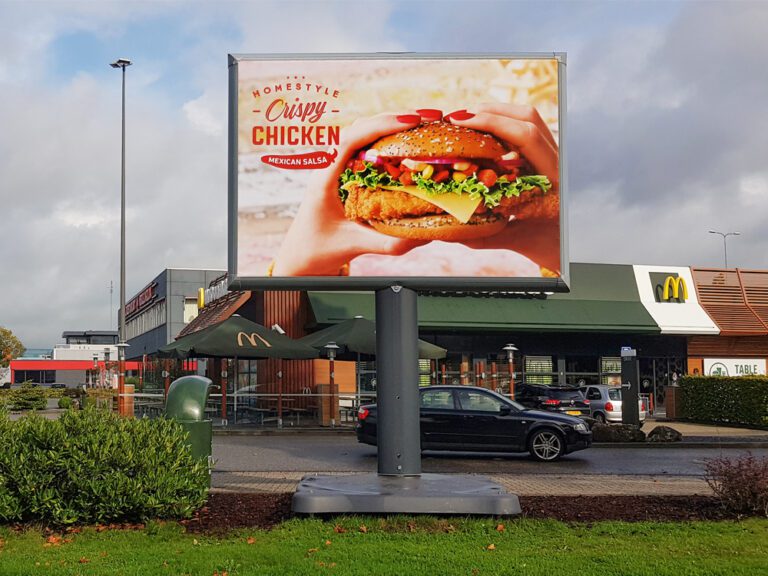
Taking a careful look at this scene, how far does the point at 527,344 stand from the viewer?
37.1 meters

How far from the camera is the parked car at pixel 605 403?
28.5 meters

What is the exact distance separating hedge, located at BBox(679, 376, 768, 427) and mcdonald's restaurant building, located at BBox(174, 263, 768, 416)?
3.46m

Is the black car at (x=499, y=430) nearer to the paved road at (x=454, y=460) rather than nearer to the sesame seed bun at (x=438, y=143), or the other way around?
the paved road at (x=454, y=460)

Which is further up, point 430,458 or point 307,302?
point 307,302

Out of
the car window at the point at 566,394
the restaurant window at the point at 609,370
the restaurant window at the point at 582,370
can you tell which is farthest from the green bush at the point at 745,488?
the restaurant window at the point at 609,370

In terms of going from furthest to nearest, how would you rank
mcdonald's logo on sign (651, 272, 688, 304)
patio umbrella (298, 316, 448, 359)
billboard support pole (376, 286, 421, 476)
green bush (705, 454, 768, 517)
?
1. mcdonald's logo on sign (651, 272, 688, 304)
2. patio umbrella (298, 316, 448, 359)
3. billboard support pole (376, 286, 421, 476)
4. green bush (705, 454, 768, 517)

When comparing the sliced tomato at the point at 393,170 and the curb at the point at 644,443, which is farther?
the curb at the point at 644,443

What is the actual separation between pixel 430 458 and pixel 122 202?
20.9 metres

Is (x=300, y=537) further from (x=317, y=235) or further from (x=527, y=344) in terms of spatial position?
(x=527, y=344)

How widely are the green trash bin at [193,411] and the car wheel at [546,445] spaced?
28.3 feet

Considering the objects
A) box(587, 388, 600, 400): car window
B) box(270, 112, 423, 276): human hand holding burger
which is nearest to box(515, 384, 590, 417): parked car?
box(587, 388, 600, 400): car window

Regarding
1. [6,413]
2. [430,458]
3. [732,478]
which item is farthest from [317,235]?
[430,458]

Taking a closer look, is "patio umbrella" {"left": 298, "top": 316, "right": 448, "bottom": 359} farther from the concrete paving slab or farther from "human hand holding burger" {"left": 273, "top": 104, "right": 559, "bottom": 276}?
"human hand holding burger" {"left": 273, "top": 104, "right": 559, "bottom": 276}

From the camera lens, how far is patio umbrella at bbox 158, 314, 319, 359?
965 inches
